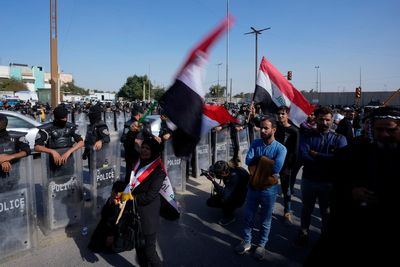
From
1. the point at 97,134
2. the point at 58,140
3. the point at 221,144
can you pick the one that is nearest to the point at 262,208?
the point at 97,134

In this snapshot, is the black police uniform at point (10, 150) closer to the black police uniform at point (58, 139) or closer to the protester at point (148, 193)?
the black police uniform at point (58, 139)

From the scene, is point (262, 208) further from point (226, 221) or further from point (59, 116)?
point (59, 116)

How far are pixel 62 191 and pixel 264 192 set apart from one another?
2.74 m

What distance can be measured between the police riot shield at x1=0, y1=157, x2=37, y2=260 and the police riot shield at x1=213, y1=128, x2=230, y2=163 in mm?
5022

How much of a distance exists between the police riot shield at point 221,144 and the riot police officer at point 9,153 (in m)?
4.93

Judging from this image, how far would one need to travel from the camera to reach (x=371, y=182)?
1.96 m

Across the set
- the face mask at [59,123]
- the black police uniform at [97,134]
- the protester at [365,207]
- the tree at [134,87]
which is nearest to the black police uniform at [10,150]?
the face mask at [59,123]

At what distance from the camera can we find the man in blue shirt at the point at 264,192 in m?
3.69

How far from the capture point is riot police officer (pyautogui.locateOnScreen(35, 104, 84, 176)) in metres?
4.07

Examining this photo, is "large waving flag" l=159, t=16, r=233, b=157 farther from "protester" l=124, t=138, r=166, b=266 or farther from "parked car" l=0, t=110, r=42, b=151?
"parked car" l=0, t=110, r=42, b=151

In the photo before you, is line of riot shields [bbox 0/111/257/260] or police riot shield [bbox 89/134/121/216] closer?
line of riot shields [bbox 0/111/257/260]

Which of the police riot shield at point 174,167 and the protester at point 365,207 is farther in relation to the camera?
the police riot shield at point 174,167

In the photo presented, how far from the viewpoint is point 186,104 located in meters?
2.67

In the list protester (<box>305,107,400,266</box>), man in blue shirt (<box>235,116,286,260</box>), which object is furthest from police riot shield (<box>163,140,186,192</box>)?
protester (<box>305,107,400,266</box>)
